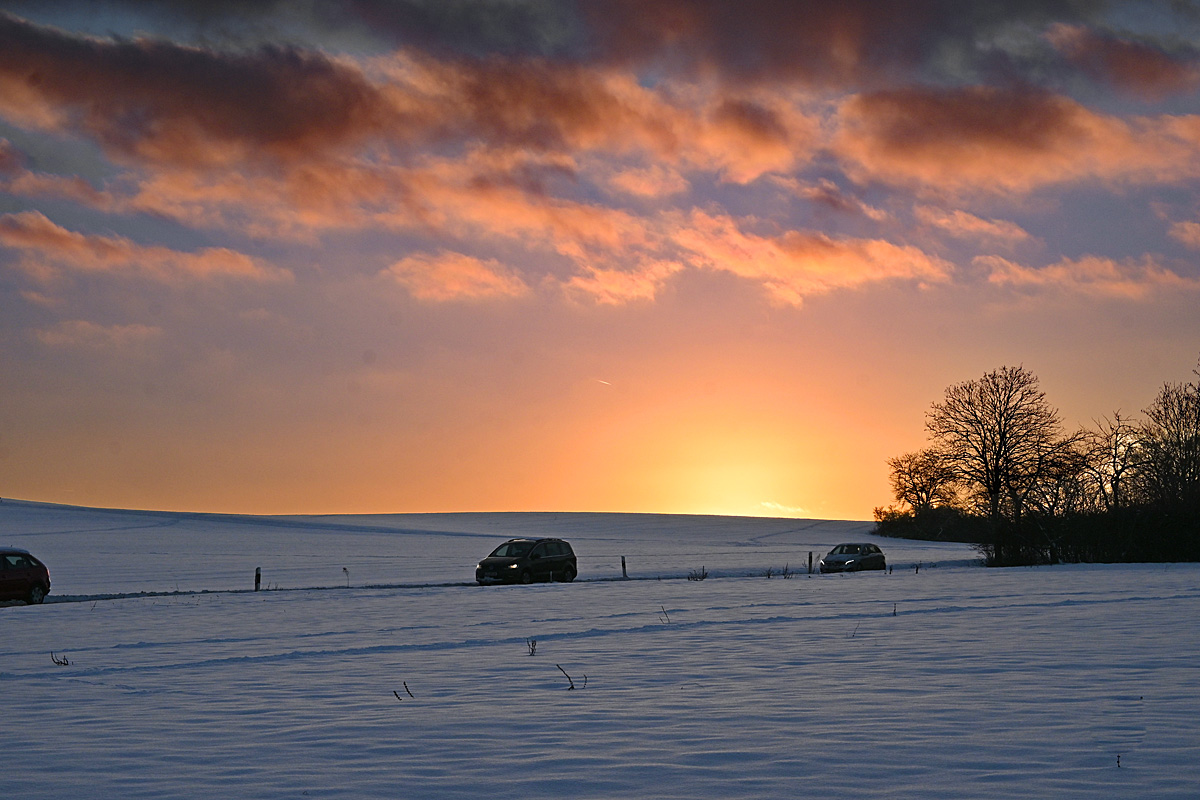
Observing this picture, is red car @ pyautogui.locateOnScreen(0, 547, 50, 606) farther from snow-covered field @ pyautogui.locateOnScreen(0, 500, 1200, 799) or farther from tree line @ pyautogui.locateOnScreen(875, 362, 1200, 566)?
tree line @ pyautogui.locateOnScreen(875, 362, 1200, 566)

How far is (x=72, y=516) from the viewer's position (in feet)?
230

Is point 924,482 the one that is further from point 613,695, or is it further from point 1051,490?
point 613,695

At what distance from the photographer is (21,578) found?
27203 millimetres

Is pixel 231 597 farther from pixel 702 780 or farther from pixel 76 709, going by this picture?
pixel 702 780

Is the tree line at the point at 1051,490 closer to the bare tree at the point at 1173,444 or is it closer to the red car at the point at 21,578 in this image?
the bare tree at the point at 1173,444

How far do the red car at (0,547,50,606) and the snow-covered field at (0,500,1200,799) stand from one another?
366 mm

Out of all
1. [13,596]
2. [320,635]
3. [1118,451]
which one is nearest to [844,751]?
[320,635]

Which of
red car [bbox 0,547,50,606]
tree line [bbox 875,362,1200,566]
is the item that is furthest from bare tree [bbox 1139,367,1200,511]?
red car [bbox 0,547,50,606]

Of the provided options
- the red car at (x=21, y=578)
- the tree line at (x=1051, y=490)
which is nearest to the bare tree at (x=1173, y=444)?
the tree line at (x=1051, y=490)

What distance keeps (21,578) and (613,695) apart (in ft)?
70.6

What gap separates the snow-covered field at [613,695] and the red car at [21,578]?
0.37 metres

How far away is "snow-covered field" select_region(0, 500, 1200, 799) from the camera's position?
7.35m

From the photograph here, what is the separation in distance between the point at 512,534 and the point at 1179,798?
6961 cm

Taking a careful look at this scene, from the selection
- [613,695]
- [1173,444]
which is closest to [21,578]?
[613,695]
